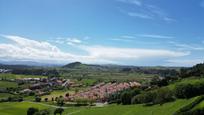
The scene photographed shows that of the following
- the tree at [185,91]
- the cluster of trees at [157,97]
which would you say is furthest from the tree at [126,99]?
the tree at [185,91]

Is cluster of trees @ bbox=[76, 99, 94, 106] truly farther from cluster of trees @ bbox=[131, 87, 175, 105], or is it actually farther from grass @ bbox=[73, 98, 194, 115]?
cluster of trees @ bbox=[131, 87, 175, 105]

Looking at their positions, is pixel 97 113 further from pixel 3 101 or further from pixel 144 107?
pixel 3 101

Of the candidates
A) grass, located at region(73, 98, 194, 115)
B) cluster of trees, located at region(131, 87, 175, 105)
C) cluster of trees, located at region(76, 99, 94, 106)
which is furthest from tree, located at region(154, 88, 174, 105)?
cluster of trees, located at region(76, 99, 94, 106)

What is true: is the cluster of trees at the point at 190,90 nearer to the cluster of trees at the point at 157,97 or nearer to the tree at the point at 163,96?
the tree at the point at 163,96

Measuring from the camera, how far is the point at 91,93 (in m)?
198

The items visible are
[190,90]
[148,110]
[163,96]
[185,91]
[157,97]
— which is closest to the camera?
[148,110]

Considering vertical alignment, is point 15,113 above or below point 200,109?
below

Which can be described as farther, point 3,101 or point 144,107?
point 3,101

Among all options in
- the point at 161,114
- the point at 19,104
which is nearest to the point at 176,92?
the point at 161,114

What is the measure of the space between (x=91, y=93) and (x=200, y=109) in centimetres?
13096

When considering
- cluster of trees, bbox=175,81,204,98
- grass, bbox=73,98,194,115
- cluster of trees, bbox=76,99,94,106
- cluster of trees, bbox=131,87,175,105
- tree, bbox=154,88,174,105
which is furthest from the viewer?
cluster of trees, bbox=76,99,94,106

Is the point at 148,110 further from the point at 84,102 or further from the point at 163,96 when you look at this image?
the point at 84,102

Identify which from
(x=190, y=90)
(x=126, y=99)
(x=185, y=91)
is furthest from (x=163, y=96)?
(x=126, y=99)

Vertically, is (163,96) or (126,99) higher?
(163,96)
